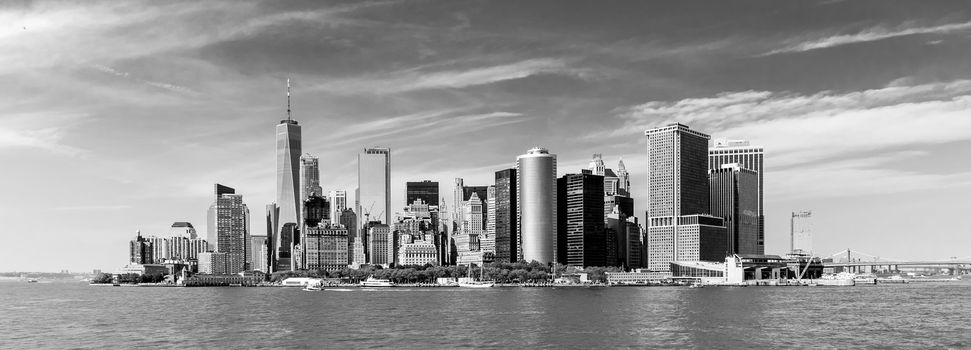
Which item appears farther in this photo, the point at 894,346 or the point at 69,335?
the point at 69,335

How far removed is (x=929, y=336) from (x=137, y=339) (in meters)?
81.6

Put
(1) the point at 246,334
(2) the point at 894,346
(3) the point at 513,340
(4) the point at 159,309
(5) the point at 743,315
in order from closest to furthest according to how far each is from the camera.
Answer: (2) the point at 894,346, (3) the point at 513,340, (1) the point at 246,334, (5) the point at 743,315, (4) the point at 159,309

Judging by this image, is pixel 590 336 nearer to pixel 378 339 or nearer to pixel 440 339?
pixel 440 339

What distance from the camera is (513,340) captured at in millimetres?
94188

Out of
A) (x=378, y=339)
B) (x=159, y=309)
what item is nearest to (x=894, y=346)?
(x=378, y=339)

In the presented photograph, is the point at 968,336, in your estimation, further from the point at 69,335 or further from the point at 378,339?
the point at 69,335

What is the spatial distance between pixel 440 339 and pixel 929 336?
50001mm

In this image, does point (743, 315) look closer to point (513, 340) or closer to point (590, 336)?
point (590, 336)

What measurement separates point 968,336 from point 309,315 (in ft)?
280

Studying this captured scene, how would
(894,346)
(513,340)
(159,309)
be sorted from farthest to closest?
(159,309)
(513,340)
(894,346)

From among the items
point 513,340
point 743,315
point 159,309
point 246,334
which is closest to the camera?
point 513,340

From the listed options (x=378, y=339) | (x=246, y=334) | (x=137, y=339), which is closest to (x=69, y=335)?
(x=137, y=339)

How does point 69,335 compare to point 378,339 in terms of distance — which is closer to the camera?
point 378,339

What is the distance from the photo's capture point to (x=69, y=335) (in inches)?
4035
